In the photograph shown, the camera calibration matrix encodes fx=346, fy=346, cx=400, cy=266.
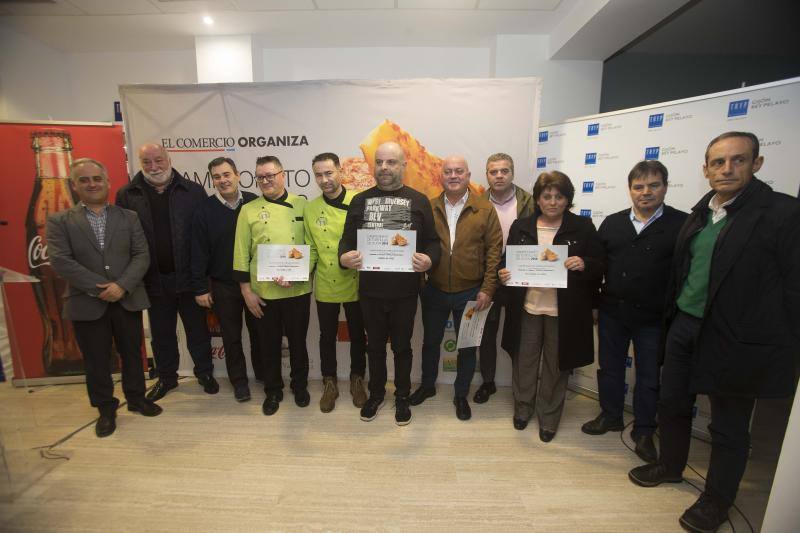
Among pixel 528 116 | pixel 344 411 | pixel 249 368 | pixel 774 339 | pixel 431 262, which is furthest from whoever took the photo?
pixel 249 368

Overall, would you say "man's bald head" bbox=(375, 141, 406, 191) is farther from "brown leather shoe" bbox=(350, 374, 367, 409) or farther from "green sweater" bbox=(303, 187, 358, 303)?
"brown leather shoe" bbox=(350, 374, 367, 409)

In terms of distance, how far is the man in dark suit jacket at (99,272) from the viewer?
2.42m

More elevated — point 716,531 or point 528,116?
point 528,116

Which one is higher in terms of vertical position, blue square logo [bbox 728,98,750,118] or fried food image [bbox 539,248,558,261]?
blue square logo [bbox 728,98,750,118]

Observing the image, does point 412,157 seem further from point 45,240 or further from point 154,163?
point 45,240

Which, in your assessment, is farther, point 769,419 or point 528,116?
point 528,116

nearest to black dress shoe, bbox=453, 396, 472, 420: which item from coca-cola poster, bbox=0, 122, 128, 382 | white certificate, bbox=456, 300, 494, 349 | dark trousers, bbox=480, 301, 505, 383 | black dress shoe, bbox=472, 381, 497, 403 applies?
black dress shoe, bbox=472, 381, 497, 403

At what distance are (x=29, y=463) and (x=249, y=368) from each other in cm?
158

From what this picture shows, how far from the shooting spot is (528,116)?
3082 millimetres

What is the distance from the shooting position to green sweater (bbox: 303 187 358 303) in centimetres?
263

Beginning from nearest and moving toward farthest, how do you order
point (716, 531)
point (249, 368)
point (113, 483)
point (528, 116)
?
1. point (716, 531)
2. point (113, 483)
3. point (528, 116)
4. point (249, 368)

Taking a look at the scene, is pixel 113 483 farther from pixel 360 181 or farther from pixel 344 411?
pixel 360 181

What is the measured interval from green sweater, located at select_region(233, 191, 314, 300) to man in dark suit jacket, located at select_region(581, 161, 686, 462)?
219cm

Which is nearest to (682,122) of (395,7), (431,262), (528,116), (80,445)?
(528,116)
